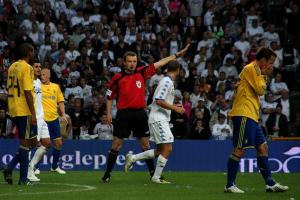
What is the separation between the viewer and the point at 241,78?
591 inches

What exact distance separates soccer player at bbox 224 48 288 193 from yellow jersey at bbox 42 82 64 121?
6.69 metres

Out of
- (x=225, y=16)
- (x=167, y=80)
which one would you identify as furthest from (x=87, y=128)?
(x=167, y=80)

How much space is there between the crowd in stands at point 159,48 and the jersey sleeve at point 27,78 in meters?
9.56

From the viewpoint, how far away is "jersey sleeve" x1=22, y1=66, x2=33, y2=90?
1566 cm

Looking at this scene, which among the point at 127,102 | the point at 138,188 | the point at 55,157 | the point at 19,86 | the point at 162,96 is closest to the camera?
the point at 19,86

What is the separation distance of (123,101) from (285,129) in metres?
9.67

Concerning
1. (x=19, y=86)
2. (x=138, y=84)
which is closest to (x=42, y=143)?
(x=138, y=84)

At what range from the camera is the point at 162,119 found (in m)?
17.4

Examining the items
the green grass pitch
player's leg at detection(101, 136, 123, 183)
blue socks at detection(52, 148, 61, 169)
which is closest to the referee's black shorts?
player's leg at detection(101, 136, 123, 183)

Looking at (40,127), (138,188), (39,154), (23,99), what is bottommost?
(138,188)

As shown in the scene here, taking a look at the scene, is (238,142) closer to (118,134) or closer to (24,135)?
(118,134)

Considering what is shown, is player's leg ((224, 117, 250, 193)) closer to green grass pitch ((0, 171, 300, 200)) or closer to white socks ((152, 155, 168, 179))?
green grass pitch ((0, 171, 300, 200))

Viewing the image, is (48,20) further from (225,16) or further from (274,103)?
(274,103)

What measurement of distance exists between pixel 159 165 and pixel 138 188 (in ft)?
3.67
